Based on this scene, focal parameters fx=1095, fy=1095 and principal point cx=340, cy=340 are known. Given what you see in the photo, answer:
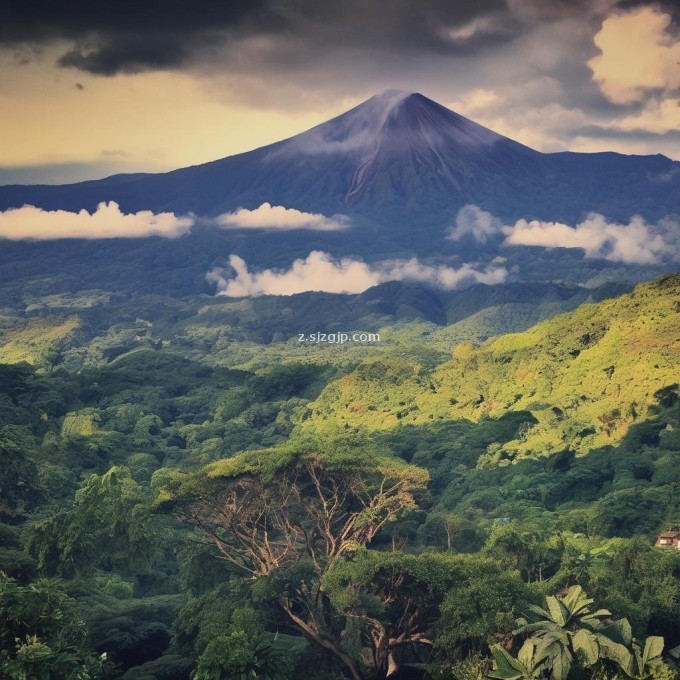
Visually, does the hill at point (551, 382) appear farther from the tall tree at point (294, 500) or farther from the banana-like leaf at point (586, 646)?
the banana-like leaf at point (586, 646)

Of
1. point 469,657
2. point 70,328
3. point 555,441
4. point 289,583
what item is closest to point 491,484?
point 555,441

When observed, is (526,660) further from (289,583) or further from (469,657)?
(289,583)

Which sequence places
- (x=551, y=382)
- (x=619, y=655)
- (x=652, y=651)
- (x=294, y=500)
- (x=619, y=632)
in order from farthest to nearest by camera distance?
(x=551, y=382), (x=294, y=500), (x=619, y=632), (x=652, y=651), (x=619, y=655)

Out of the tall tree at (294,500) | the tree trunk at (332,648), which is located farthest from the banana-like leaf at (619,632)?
the tall tree at (294,500)

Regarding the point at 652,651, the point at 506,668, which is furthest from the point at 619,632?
the point at 506,668

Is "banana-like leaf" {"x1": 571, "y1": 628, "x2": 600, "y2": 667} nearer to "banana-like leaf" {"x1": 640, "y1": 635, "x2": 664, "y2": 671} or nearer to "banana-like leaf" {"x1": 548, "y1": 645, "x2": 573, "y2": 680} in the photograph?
"banana-like leaf" {"x1": 548, "y1": 645, "x2": 573, "y2": 680}

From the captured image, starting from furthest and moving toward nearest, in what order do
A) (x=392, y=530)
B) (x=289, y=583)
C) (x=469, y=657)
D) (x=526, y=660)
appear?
(x=392, y=530), (x=289, y=583), (x=469, y=657), (x=526, y=660)

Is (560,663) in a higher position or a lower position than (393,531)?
higher

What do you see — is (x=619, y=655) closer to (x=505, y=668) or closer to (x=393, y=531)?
(x=505, y=668)

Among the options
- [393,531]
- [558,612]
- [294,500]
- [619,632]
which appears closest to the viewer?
[619,632]
